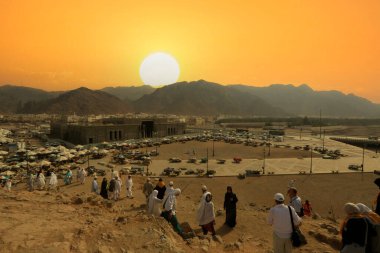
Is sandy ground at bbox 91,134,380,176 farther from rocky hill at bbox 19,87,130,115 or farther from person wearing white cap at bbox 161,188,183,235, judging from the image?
rocky hill at bbox 19,87,130,115

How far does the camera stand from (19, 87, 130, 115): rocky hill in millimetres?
162000

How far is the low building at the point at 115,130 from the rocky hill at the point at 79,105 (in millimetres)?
98232

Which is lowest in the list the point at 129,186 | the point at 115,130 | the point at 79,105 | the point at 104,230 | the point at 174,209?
the point at 115,130

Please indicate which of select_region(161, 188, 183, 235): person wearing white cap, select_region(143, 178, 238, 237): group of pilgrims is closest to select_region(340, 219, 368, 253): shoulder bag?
select_region(143, 178, 238, 237): group of pilgrims

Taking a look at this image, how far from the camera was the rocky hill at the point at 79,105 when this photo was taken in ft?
531

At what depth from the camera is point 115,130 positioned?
58250 mm

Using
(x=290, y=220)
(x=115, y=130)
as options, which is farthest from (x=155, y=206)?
(x=115, y=130)

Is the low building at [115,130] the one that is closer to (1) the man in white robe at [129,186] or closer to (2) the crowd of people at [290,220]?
(1) the man in white robe at [129,186]

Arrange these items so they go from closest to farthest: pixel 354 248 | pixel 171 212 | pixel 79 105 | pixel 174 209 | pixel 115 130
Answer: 1. pixel 354 248
2. pixel 171 212
3. pixel 174 209
4. pixel 115 130
5. pixel 79 105

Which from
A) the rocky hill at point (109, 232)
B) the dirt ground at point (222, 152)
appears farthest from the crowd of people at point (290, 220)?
the dirt ground at point (222, 152)

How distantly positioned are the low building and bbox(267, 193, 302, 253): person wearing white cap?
5130cm

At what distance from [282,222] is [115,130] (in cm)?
5523

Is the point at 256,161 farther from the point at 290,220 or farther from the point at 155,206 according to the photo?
the point at 290,220

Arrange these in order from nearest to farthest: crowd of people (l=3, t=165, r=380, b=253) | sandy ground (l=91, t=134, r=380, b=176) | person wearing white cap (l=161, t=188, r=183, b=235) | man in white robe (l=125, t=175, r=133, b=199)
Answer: crowd of people (l=3, t=165, r=380, b=253), person wearing white cap (l=161, t=188, r=183, b=235), man in white robe (l=125, t=175, r=133, b=199), sandy ground (l=91, t=134, r=380, b=176)
